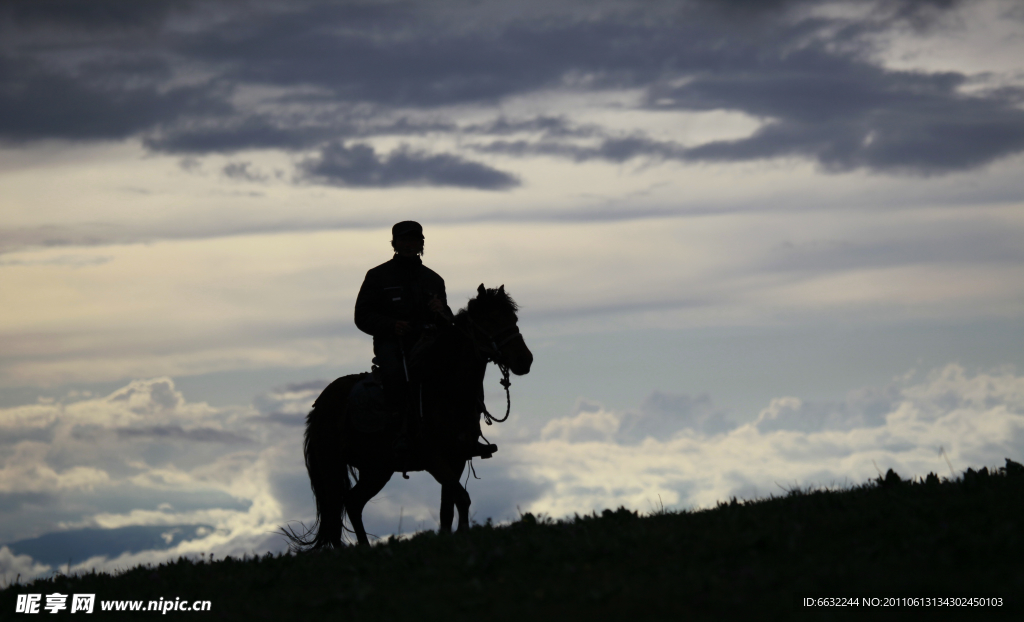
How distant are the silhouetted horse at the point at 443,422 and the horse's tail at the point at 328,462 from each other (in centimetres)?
2

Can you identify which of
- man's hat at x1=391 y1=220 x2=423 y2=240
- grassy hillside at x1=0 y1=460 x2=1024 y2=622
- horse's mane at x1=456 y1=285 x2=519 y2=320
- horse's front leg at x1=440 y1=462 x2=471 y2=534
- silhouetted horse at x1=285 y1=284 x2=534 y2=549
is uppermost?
man's hat at x1=391 y1=220 x2=423 y2=240

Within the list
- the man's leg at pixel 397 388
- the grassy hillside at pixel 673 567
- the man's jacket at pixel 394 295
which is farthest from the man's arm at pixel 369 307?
the grassy hillside at pixel 673 567

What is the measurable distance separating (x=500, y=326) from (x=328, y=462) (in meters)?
4.64

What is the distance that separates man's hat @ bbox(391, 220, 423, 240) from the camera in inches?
513

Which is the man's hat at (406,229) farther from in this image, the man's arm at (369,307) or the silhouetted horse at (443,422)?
the silhouetted horse at (443,422)

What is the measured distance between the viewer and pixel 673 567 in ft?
25.7

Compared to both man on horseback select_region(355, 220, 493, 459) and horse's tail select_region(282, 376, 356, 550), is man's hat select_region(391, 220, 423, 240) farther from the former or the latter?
horse's tail select_region(282, 376, 356, 550)

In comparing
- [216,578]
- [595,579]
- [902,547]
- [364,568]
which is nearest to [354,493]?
[216,578]

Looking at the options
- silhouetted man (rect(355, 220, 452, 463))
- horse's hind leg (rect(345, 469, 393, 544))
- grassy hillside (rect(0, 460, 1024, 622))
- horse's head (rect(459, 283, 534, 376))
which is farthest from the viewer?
horse's hind leg (rect(345, 469, 393, 544))

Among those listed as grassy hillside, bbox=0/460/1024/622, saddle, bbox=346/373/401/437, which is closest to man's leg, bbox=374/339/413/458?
saddle, bbox=346/373/401/437

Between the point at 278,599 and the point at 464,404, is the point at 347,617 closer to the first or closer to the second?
the point at 278,599

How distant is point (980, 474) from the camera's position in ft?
35.2

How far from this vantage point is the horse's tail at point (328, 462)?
1393cm

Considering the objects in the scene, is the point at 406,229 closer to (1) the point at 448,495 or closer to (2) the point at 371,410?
(2) the point at 371,410
